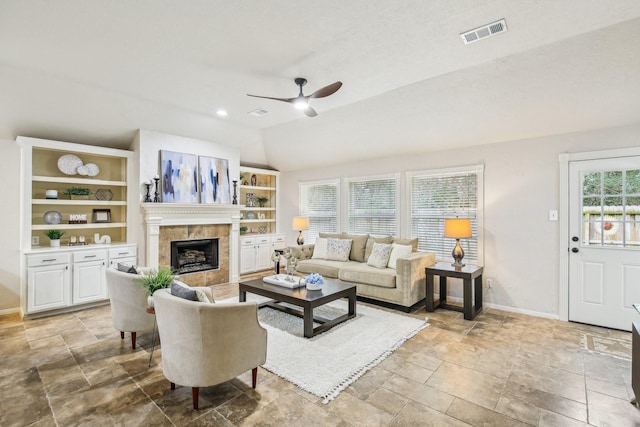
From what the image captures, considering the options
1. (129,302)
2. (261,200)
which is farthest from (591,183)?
(261,200)

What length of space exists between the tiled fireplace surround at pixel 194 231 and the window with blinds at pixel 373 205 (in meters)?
2.33

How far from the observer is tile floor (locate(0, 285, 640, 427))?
84.4 inches

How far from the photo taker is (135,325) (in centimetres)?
315

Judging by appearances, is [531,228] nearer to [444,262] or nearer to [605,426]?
[444,262]

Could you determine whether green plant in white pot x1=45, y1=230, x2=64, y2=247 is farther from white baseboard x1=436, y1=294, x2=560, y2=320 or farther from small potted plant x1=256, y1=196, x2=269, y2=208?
white baseboard x1=436, y1=294, x2=560, y2=320

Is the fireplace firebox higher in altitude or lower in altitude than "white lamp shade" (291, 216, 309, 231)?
lower

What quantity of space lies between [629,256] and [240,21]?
4.83 metres

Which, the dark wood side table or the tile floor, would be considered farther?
the dark wood side table

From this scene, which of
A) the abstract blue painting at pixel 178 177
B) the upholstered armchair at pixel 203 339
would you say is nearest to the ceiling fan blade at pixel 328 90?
the upholstered armchair at pixel 203 339

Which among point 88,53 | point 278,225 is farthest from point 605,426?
point 278,225

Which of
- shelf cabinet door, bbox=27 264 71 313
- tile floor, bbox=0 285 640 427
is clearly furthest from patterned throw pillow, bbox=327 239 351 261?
shelf cabinet door, bbox=27 264 71 313

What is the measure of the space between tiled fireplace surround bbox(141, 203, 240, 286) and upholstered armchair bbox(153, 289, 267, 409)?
3.11 m

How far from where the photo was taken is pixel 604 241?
12.4 ft

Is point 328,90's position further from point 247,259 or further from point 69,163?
point 247,259
